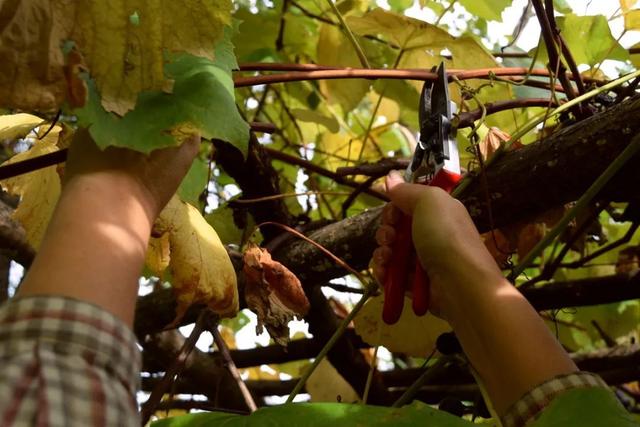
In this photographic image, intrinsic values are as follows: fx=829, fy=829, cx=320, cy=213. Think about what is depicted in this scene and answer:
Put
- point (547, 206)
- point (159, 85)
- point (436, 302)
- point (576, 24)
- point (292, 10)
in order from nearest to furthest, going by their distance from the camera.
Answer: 1. point (159, 85)
2. point (436, 302)
3. point (547, 206)
4. point (576, 24)
5. point (292, 10)

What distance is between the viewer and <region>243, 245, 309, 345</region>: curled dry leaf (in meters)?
0.94

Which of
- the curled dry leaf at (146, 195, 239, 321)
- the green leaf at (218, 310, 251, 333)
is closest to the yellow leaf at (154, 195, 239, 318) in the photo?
the curled dry leaf at (146, 195, 239, 321)

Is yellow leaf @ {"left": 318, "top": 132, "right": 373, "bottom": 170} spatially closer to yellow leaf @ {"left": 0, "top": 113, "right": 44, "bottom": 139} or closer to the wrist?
yellow leaf @ {"left": 0, "top": 113, "right": 44, "bottom": 139}

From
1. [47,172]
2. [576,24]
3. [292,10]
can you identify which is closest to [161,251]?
[47,172]

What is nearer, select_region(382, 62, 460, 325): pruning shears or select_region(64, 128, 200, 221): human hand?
select_region(64, 128, 200, 221): human hand

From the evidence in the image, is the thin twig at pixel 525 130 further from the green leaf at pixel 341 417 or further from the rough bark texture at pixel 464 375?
the rough bark texture at pixel 464 375

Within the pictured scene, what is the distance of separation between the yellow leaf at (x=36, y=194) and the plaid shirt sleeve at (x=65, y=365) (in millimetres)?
461

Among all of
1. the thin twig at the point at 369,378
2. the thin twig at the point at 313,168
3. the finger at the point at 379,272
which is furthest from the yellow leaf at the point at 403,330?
the finger at the point at 379,272

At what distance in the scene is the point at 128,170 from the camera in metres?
0.59

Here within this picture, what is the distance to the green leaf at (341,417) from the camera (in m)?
0.62

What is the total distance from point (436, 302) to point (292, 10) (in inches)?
45.4

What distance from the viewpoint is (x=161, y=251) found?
920mm

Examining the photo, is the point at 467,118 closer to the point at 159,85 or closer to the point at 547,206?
the point at 547,206

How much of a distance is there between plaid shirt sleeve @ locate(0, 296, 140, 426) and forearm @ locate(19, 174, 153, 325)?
0.5 inches
